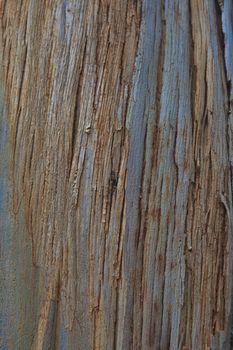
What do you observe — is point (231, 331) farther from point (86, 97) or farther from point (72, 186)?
point (86, 97)

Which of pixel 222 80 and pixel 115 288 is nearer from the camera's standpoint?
pixel 115 288

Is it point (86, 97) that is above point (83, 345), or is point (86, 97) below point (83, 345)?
above

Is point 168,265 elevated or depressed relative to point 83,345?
elevated

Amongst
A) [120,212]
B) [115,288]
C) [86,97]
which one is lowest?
[115,288]

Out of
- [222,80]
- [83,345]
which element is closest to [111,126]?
[222,80]

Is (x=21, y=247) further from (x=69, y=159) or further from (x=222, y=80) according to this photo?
(x=222, y=80)

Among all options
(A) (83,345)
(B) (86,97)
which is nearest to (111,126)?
(B) (86,97)
